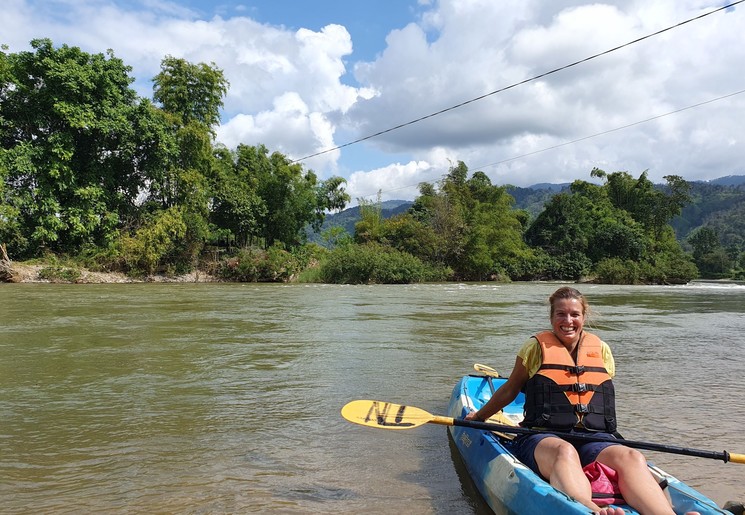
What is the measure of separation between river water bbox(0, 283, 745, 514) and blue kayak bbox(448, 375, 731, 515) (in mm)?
200

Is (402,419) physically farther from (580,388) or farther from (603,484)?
(603,484)

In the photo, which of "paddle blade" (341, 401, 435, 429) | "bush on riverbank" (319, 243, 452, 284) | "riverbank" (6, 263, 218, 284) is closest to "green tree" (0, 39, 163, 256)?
"riverbank" (6, 263, 218, 284)

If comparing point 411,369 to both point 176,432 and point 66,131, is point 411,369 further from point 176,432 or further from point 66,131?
point 66,131

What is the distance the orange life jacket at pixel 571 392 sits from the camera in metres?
2.77

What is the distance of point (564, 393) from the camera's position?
9.28ft

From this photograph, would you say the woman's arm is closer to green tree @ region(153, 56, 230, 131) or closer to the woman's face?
the woman's face

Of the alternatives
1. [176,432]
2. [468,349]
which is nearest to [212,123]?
[468,349]

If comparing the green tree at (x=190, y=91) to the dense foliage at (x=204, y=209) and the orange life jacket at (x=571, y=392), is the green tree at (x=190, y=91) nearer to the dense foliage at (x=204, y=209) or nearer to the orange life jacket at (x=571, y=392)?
the dense foliage at (x=204, y=209)

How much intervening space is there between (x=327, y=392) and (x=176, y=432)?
1.61 meters

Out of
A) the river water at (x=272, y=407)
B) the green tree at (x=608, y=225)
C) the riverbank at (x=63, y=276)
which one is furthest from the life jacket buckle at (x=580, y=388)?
the green tree at (x=608, y=225)

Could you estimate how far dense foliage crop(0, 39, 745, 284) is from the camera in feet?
69.8

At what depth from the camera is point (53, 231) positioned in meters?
21.6

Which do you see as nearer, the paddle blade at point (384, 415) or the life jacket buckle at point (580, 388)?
the life jacket buckle at point (580, 388)

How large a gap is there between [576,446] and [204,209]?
25332 mm
